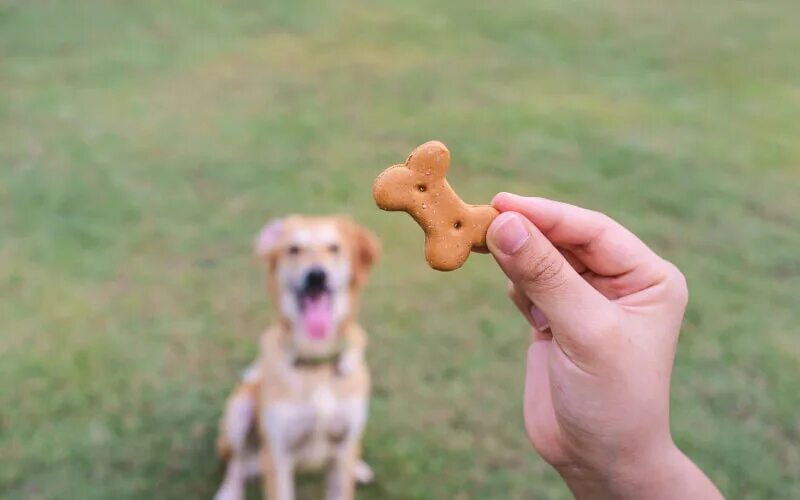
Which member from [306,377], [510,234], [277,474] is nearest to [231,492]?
[277,474]

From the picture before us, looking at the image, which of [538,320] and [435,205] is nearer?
[435,205]

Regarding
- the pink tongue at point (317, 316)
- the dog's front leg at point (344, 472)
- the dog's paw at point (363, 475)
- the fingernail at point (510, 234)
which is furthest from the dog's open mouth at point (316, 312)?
the fingernail at point (510, 234)

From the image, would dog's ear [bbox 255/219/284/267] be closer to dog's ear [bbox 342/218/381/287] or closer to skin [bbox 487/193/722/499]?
dog's ear [bbox 342/218/381/287]

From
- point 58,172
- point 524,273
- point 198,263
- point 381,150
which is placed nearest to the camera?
point 524,273

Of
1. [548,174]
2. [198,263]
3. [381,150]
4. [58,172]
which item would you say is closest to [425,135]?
[381,150]

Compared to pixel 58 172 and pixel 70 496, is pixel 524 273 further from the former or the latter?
pixel 58 172

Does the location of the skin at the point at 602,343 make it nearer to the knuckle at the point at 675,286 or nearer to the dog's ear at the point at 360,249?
the knuckle at the point at 675,286

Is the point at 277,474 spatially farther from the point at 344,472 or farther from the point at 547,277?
the point at 547,277
